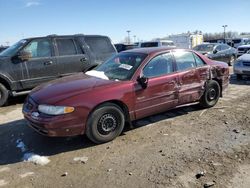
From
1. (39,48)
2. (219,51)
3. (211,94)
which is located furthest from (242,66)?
(39,48)

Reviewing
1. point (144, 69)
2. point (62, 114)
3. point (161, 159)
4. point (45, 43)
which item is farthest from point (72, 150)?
point (45, 43)

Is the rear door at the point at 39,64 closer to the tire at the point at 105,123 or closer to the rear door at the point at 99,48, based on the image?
the rear door at the point at 99,48

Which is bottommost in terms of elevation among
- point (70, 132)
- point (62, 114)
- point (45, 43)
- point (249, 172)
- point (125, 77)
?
point (249, 172)

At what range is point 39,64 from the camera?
28.9ft

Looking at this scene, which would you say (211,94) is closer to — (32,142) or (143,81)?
(143,81)

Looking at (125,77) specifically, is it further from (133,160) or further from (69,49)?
(69,49)

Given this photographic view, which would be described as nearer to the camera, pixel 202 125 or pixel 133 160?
pixel 133 160

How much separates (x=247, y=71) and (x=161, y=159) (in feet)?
26.0

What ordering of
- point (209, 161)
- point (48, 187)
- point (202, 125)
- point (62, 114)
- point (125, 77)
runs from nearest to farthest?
Answer: point (48, 187) < point (209, 161) < point (62, 114) < point (125, 77) < point (202, 125)

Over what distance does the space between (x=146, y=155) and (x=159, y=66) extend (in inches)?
81.5

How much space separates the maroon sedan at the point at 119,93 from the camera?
490 cm

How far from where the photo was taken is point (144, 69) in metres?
5.82

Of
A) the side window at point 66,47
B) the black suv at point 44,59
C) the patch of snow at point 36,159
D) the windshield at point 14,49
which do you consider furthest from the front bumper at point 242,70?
the patch of snow at point 36,159

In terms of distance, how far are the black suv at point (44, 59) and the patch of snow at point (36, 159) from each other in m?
4.01
